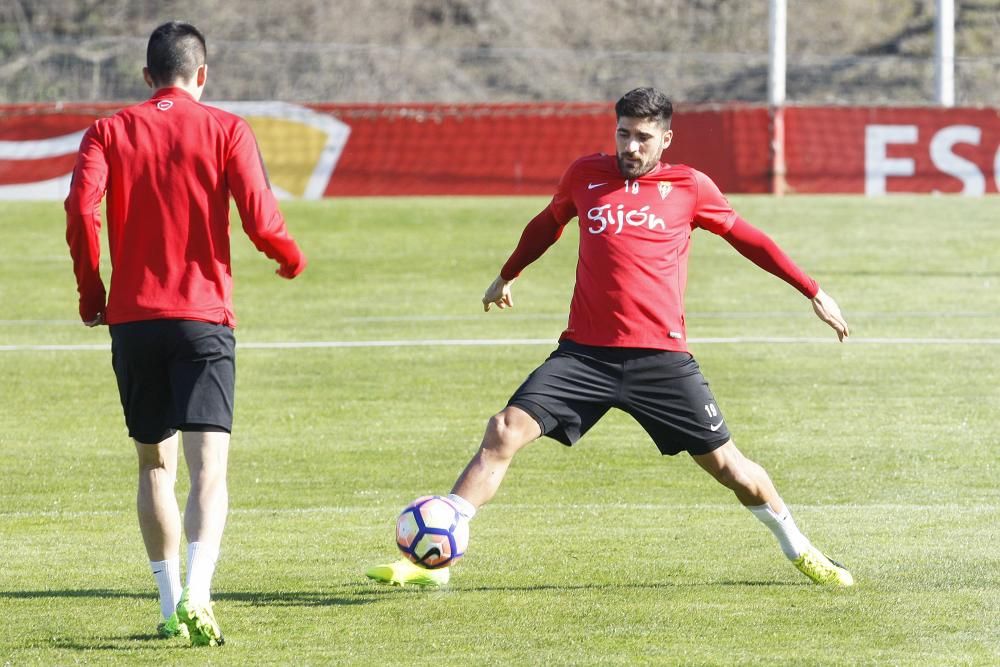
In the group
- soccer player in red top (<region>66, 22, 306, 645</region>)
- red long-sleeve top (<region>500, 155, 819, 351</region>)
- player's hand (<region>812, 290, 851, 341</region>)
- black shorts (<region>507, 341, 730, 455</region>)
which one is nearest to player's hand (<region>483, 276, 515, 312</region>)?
red long-sleeve top (<region>500, 155, 819, 351</region>)

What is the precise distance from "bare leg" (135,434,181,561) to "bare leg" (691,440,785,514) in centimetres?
213

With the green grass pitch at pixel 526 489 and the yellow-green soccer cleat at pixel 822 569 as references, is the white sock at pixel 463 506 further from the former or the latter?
the yellow-green soccer cleat at pixel 822 569

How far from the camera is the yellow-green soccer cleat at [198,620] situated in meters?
5.56

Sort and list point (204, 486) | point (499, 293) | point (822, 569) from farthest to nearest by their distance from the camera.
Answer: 1. point (499, 293)
2. point (822, 569)
3. point (204, 486)

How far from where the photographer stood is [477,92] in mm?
42406

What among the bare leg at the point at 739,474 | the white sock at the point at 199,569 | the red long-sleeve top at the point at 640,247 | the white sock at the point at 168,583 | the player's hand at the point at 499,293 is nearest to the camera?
the white sock at the point at 199,569

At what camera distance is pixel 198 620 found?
5570 mm

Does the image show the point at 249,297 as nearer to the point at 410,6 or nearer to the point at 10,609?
the point at 10,609

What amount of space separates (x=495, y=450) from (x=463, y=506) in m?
0.25

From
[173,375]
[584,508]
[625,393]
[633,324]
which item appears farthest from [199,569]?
[584,508]

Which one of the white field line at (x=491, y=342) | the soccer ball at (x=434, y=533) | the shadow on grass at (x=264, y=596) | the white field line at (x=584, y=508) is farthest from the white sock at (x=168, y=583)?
the white field line at (x=491, y=342)

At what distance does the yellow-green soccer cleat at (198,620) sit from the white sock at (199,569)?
0.02 meters

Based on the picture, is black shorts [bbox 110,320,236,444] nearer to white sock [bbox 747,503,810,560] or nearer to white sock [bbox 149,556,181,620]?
white sock [bbox 149,556,181,620]

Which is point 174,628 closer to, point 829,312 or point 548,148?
point 829,312
